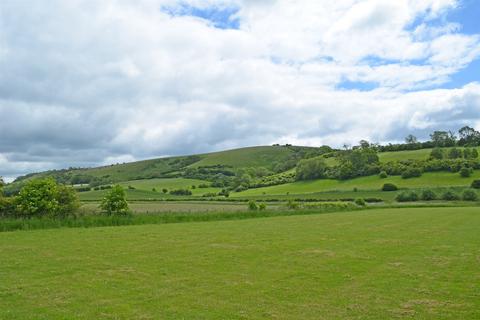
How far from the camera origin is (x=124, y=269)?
17.8 metres

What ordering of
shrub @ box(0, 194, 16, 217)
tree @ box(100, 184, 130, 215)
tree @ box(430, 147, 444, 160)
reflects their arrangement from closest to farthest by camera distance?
shrub @ box(0, 194, 16, 217) < tree @ box(100, 184, 130, 215) < tree @ box(430, 147, 444, 160)

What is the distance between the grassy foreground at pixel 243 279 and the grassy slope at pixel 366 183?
318ft

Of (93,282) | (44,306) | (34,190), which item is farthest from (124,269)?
(34,190)

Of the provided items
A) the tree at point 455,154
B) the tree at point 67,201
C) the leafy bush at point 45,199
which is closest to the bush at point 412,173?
the tree at point 455,154

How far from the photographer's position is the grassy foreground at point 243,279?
38.6 ft

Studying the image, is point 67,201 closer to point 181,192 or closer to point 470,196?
point 470,196

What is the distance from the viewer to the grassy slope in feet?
380

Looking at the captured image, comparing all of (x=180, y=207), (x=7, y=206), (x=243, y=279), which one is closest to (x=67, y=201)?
(x=7, y=206)

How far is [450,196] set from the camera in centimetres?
9331

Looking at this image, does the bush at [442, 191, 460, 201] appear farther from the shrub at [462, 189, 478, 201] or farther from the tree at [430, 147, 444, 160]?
the tree at [430, 147, 444, 160]

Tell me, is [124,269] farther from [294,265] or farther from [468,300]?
[468,300]

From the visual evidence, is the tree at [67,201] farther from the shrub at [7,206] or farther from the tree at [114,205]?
the shrub at [7,206]

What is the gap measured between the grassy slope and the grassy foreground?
3811 inches

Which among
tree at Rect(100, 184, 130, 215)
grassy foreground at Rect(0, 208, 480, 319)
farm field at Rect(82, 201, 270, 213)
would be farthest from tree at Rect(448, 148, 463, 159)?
grassy foreground at Rect(0, 208, 480, 319)
